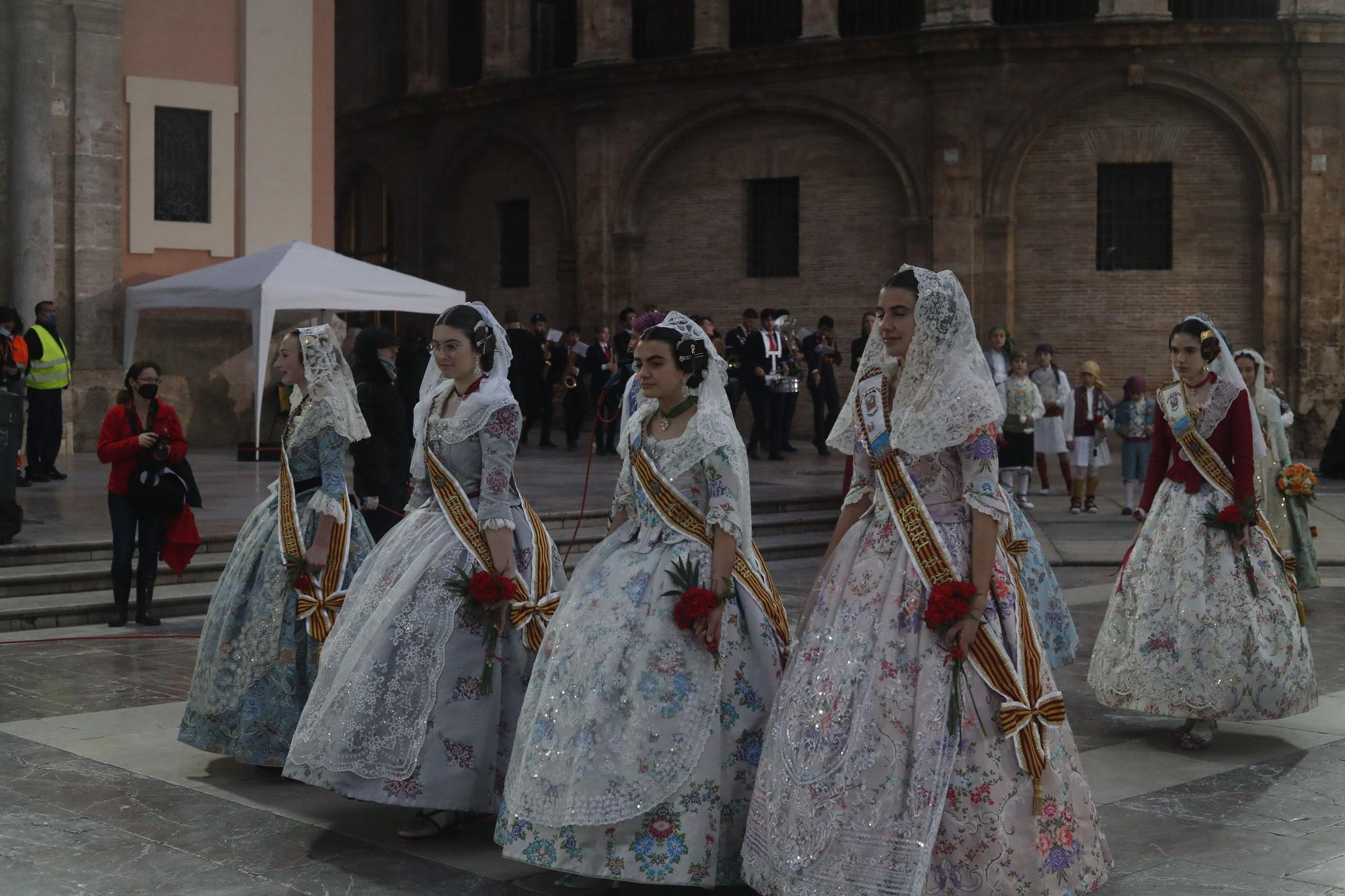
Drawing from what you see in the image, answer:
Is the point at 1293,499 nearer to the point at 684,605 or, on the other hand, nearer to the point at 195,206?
the point at 684,605

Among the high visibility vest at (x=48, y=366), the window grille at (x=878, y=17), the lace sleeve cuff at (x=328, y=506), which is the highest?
the window grille at (x=878, y=17)

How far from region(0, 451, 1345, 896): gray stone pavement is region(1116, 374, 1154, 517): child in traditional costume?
21.4 feet

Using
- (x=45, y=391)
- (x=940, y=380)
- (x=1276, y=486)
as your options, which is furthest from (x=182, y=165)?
(x=940, y=380)

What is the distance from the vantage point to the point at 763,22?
81.6 feet

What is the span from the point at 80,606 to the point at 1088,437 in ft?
31.6

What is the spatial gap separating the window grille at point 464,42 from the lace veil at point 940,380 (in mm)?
24419

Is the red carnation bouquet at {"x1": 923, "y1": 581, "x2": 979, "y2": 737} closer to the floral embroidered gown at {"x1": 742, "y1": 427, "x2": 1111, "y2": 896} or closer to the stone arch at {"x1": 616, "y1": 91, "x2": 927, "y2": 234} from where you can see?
the floral embroidered gown at {"x1": 742, "y1": 427, "x2": 1111, "y2": 896}

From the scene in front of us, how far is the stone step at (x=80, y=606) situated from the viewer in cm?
980

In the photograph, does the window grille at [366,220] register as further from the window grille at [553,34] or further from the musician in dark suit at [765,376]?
the musician in dark suit at [765,376]

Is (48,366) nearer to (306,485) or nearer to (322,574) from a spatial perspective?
(306,485)

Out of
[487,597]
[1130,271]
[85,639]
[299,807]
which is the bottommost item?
[299,807]

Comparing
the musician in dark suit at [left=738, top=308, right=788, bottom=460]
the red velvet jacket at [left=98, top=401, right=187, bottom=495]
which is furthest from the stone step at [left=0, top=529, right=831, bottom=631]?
the musician in dark suit at [left=738, top=308, right=788, bottom=460]

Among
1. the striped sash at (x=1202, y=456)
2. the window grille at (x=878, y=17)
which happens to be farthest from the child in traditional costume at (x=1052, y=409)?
the striped sash at (x=1202, y=456)

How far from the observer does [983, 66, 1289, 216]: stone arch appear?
21.8 meters
